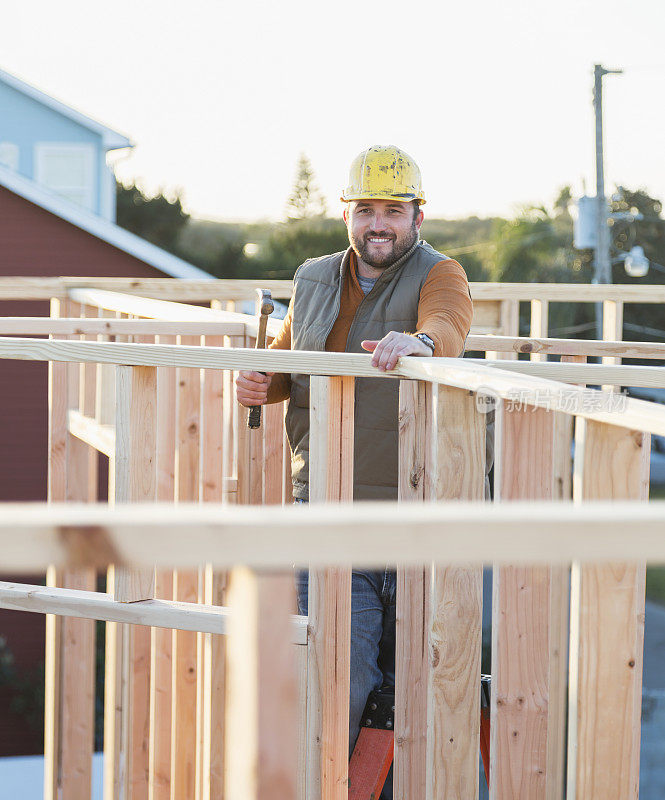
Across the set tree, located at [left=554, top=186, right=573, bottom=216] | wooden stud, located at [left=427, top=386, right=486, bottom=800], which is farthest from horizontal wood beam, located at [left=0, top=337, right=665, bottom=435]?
tree, located at [left=554, top=186, right=573, bottom=216]

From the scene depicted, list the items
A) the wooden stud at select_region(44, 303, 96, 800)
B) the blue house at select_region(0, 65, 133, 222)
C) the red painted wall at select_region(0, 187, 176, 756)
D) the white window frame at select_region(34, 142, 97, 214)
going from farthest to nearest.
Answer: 1. the blue house at select_region(0, 65, 133, 222)
2. the white window frame at select_region(34, 142, 97, 214)
3. the red painted wall at select_region(0, 187, 176, 756)
4. the wooden stud at select_region(44, 303, 96, 800)

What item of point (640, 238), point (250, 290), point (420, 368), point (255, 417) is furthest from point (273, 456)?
point (640, 238)

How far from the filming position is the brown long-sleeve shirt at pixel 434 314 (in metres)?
3.06

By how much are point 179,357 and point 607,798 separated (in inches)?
56.1

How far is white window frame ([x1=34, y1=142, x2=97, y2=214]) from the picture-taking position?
1719cm

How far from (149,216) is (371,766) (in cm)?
3086

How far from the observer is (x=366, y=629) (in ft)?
10.8

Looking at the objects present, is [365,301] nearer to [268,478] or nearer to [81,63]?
[268,478]

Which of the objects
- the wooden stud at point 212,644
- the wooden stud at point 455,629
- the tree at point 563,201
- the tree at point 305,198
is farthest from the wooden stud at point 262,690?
the tree at point 305,198

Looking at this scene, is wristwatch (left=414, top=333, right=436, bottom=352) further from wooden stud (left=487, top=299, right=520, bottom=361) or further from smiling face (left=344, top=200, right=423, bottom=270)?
wooden stud (left=487, top=299, right=520, bottom=361)

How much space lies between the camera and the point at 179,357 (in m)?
2.68

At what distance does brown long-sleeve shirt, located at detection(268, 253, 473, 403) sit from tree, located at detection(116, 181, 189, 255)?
29.3m

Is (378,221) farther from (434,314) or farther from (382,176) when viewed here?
(434,314)

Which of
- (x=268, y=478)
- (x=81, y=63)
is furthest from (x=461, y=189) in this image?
(x=268, y=478)
